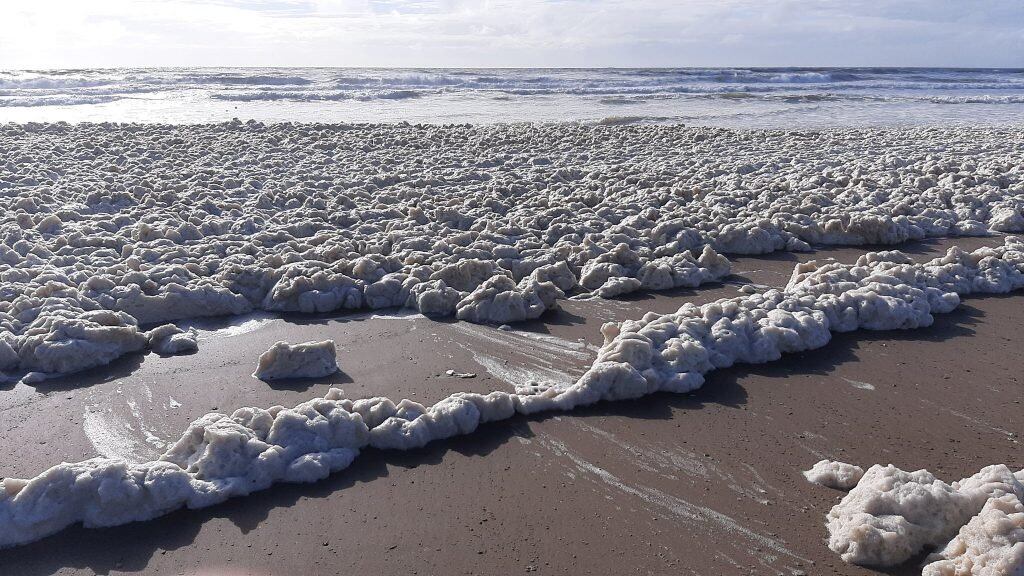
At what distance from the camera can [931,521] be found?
3.07m

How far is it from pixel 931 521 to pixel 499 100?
29182 millimetres

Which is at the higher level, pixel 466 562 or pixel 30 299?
pixel 30 299

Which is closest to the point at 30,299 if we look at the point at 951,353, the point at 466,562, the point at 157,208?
the point at 157,208

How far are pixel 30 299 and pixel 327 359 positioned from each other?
2.51 m

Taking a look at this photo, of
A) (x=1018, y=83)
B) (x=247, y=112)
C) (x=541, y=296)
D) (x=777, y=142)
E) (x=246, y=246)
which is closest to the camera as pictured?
(x=541, y=296)

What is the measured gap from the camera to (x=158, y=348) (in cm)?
516

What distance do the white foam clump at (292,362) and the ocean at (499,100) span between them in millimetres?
16880

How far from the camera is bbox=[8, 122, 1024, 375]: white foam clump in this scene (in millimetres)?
5809

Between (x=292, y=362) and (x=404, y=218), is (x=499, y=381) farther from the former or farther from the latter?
(x=404, y=218)

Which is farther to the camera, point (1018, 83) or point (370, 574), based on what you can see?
point (1018, 83)

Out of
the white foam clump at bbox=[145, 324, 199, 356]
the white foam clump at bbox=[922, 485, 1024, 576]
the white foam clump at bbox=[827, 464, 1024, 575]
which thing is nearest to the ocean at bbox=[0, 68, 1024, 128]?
the white foam clump at bbox=[145, 324, 199, 356]

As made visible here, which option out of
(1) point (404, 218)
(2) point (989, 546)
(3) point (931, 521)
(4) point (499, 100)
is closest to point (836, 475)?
(3) point (931, 521)

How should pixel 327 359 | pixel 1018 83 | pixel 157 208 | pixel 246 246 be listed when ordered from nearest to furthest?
1. pixel 327 359
2. pixel 246 246
3. pixel 157 208
4. pixel 1018 83

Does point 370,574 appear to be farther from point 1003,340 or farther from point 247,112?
point 247,112
